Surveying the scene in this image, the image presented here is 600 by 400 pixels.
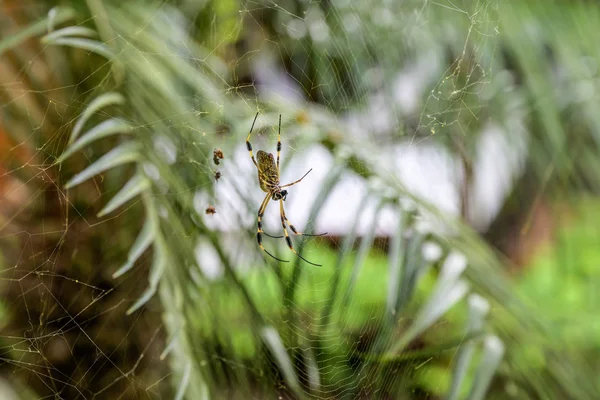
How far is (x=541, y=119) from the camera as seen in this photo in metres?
1.25

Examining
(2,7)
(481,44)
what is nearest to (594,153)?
(481,44)

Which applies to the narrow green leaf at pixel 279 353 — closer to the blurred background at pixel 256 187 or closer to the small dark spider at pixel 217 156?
the blurred background at pixel 256 187

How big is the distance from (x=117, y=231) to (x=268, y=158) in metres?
0.35

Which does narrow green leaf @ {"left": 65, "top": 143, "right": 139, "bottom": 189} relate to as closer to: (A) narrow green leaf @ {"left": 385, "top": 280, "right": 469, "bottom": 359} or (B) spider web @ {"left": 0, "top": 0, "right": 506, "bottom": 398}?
(B) spider web @ {"left": 0, "top": 0, "right": 506, "bottom": 398}

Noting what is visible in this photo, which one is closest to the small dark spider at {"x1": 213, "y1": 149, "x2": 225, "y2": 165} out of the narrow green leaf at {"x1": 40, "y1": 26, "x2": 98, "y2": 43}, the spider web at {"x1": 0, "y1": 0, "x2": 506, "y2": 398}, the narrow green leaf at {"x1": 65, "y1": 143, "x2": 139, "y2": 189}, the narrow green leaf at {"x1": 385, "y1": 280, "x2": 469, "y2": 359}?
the spider web at {"x1": 0, "y1": 0, "x2": 506, "y2": 398}

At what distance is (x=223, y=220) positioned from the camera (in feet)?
2.79

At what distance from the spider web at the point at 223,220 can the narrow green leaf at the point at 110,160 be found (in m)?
0.05

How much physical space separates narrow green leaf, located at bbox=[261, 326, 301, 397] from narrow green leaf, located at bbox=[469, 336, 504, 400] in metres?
0.24

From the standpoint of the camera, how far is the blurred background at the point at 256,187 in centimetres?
79

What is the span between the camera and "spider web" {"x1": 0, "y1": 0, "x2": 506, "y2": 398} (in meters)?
0.82

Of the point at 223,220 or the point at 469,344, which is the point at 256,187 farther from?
the point at 469,344

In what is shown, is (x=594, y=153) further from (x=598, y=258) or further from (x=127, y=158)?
(x=127, y=158)

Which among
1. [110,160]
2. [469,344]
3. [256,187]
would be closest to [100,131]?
[110,160]

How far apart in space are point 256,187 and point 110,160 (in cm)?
40
